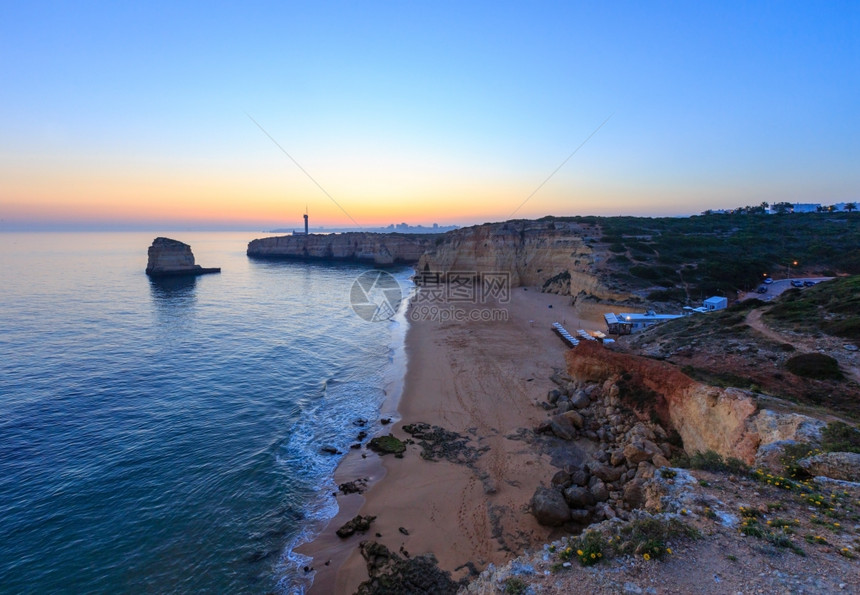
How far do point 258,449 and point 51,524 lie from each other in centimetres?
658

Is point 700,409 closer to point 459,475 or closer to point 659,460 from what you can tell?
point 659,460

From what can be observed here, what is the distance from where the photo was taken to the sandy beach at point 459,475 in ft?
37.3

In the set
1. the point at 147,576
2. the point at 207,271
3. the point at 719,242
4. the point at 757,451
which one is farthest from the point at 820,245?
the point at 207,271

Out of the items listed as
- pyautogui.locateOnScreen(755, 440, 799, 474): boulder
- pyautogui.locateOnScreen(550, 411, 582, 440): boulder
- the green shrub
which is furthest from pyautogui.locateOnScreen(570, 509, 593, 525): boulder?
the green shrub

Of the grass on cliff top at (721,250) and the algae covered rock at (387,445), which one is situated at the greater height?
the grass on cliff top at (721,250)

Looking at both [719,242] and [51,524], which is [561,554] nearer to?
[51,524]

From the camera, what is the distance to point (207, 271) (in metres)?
86.1

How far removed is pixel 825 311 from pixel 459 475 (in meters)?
20.8

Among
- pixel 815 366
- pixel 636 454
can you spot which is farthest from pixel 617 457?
pixel 815 366

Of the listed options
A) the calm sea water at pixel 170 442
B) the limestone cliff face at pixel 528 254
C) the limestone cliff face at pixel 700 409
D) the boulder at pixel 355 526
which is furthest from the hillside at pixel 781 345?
the limestone cliff face at pixel 528 254

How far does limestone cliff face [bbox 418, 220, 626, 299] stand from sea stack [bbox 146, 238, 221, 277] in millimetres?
50617

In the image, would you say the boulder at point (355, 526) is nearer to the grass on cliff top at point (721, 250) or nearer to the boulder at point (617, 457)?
the boulder at point (617, 457)

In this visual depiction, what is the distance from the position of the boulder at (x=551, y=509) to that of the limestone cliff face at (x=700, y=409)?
480 cm

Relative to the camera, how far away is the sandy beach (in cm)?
1138
